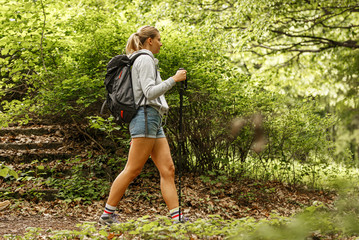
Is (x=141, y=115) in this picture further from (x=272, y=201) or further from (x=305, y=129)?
(x=305, y=129)

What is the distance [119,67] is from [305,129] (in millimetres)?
4692

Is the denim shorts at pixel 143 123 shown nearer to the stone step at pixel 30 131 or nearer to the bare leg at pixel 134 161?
the bare leg at pixel 134 161

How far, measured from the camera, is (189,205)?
5.92 m

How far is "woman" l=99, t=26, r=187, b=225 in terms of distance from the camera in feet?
12.2

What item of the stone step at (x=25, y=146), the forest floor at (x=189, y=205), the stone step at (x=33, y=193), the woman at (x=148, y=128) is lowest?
the forest floor at (x=189, y=205)

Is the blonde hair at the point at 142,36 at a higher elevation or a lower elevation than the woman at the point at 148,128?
higher

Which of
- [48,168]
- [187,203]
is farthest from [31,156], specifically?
[187,203]

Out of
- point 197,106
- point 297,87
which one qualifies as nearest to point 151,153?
point 197,106

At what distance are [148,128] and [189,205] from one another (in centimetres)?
255

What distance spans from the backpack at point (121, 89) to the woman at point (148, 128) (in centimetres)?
5

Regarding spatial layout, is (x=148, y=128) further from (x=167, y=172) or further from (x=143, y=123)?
(x=167, y=172)

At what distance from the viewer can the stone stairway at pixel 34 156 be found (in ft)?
19.8

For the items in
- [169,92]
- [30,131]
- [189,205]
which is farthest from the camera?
[30,131]

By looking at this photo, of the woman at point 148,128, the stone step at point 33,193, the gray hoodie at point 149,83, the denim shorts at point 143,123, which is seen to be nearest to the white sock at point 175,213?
the woman at point 148,128
